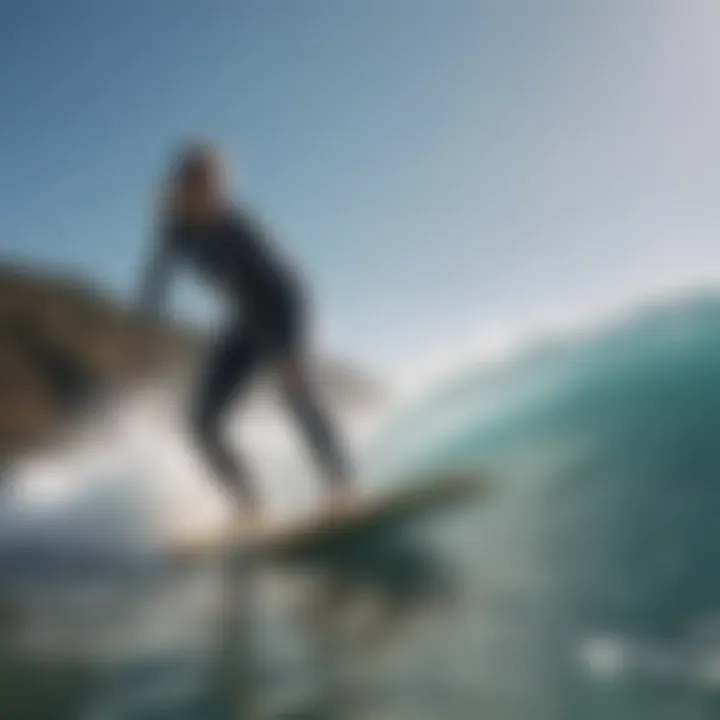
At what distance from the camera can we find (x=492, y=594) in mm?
2299

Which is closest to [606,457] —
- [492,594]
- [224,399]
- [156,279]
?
[492,594]

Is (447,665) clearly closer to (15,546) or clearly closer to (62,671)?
(62,671)

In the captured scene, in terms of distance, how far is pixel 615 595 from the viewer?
226 centimetres

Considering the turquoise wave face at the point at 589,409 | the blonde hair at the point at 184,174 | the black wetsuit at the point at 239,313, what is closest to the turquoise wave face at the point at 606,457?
the turquoise wave face at the point at 589,409

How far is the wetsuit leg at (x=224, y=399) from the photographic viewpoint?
91.0 inches

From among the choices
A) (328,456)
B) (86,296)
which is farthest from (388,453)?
(86,296)

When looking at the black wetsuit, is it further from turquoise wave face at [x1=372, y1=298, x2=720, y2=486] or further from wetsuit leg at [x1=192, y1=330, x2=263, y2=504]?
turquoise wave face at [x1=372, y1=298, x2=720, y2=486]

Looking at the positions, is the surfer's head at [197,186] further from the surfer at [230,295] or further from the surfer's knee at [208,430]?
the surfer's knee at [208,430]

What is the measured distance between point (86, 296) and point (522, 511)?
3.64 feet

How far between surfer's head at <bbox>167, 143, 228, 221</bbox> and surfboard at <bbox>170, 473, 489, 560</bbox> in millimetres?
713

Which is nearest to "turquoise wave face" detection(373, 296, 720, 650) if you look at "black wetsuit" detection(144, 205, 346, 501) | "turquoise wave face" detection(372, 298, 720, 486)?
"turquoise wave face" detection(372, 298, 720, 486)

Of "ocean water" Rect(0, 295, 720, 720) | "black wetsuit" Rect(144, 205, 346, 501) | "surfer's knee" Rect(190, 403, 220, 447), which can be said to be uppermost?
"black wetsuit" Rect(144, 205, 346, 501)

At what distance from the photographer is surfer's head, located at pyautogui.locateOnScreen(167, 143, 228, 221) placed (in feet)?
7.57

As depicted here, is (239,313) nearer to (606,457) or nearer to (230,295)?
(230,295)
